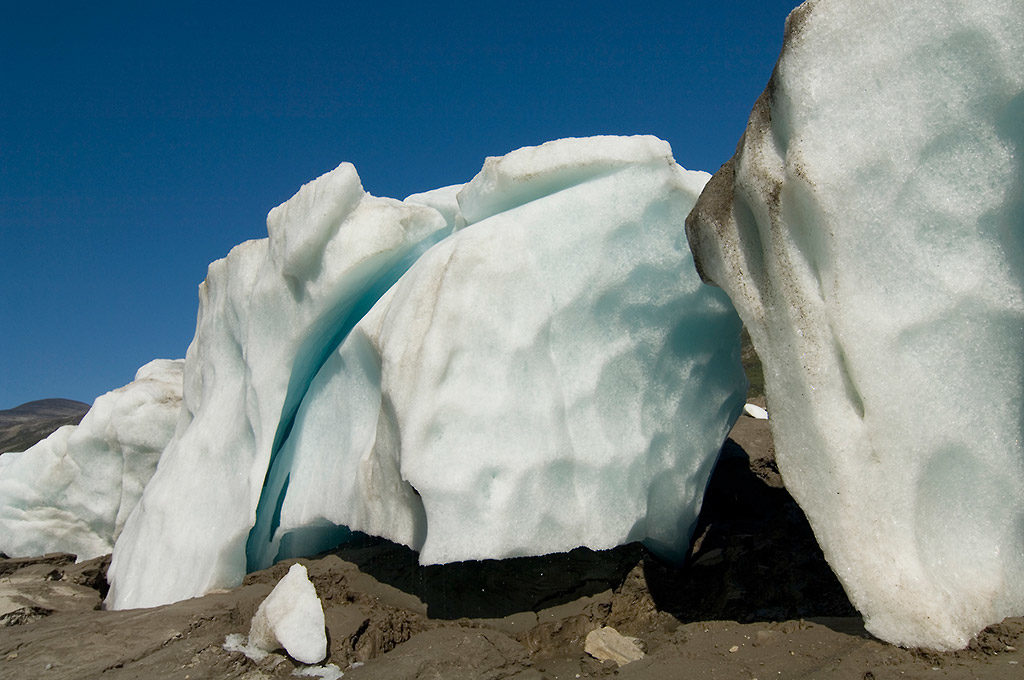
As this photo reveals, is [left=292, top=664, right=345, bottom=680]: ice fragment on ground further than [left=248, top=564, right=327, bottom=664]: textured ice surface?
No

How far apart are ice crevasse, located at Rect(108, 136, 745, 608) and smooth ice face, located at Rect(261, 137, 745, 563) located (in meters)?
0.01

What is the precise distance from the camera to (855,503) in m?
3.93

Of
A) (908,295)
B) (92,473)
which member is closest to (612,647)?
(908,295)

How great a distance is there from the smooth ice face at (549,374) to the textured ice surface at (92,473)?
5.13 m

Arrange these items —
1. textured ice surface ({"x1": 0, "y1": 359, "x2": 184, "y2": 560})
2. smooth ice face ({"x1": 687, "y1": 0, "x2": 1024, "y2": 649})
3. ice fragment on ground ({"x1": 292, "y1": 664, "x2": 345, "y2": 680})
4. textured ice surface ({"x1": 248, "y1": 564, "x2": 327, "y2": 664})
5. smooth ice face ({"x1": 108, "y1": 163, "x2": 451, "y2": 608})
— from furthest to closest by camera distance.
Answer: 1. textured ice surface ({"x1": 0, "y1": 359, "x2": 184, "y2": 560})
2. smooth ice face ({"x1": 108, "y1": 163, "x2": 451, "y2": 608})
3. textured ice surface ({"x1": 248, "y1": 564, "x2": 327, "y2": 664})
4. ice fragment on ground ({"x1": 292, "y1": 664, "x2": 345, "y2": 680})
5. smooth ice face ({"x1": 687, "y1": 0, "x2": 1024, "y2": 649})

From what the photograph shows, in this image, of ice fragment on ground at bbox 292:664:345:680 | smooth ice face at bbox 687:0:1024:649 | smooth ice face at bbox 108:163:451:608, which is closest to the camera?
smooth ice face at bbox 687:0:1024:649

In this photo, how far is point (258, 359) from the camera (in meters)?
6.94

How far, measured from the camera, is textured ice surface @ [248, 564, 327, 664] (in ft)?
16.2

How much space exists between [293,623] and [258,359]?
2721 mm

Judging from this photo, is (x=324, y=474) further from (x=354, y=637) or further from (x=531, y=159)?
(x=531, y=159)

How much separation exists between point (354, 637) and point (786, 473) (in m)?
3.05

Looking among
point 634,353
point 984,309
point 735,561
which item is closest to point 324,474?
point 634,353

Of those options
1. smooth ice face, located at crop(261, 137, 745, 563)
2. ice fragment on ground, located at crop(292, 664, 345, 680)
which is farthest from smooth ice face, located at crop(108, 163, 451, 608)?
ice fragment on ground, located at crop(292, 664, 345, 680)

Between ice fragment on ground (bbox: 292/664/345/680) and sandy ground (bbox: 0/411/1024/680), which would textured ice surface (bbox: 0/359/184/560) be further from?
ice fragment on ground (bbox: 292/664/345/680)
